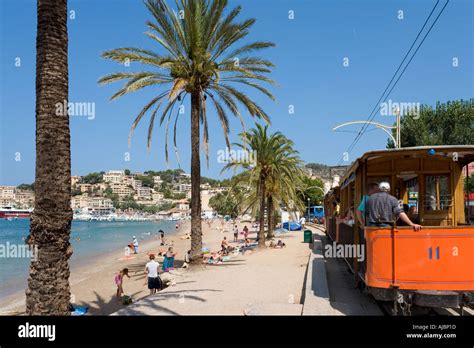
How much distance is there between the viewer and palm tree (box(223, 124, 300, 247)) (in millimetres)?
27844

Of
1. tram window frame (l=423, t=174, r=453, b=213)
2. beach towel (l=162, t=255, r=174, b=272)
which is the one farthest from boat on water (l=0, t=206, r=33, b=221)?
tram window frame (l=423, t=174, r=453, b=213)

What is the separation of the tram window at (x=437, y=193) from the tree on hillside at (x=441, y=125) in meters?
37.2

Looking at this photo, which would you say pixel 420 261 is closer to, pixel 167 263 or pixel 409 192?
pixel 409 192

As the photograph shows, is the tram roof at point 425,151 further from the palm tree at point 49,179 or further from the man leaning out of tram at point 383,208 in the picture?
the palm tree at point 49,179

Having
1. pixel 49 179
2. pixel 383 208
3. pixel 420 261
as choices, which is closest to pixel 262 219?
pixel 383 208

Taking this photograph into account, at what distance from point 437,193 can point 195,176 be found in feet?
34.3

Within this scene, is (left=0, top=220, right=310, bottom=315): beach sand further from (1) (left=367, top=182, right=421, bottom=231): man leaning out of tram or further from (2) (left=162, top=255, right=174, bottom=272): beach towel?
(1) (left=367, top=182, right=421, bottom=231): man leaning out of tram

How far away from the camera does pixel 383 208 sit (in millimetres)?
7527

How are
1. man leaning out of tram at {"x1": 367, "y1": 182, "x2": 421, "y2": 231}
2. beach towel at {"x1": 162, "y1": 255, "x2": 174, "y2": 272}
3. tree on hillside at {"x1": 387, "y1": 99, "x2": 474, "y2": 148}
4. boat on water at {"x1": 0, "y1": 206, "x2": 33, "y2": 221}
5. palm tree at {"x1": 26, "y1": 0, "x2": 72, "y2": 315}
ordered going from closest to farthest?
palm tree at {"x1": 26, "y1": 0, "x2": 72, "y2": 315}
man leaning out of tram at {"x1": 367, "y1": 182, "x2": 421, "y2": 231}
beach towel at {"x1": 162, "y1": 255, "x2": 174, "y2": 272}
tree on hillside at {"x1": 387, "y1": 99, "x2": 474, "y2": 148}
boat on water at {"x1": 0, "y1": 206, "x2": 33, "y2": 221}

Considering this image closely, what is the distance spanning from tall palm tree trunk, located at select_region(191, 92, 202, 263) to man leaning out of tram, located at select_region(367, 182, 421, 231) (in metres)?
10.8
